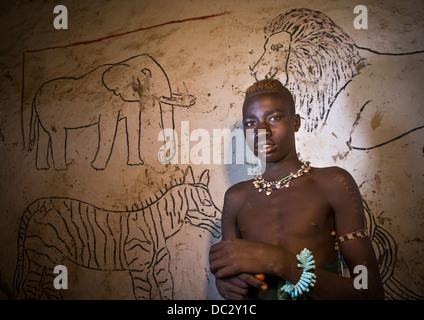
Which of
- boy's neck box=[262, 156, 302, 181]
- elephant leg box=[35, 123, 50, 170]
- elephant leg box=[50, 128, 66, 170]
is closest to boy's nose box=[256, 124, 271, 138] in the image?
boy's neck box=[262, 156, 302, 181]

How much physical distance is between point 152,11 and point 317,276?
257 cm

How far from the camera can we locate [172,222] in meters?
2.37

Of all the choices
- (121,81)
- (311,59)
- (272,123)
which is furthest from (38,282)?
(311,59)

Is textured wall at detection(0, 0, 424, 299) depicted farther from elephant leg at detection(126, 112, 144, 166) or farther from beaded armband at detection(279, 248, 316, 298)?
beaded armband at detection(279, 248, 316, 298)

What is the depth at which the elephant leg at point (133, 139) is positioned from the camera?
2545 millimetres

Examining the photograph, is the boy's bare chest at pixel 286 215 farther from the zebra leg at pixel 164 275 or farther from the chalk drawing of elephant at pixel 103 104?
the chalk drawing of elephant at pixel 103 104

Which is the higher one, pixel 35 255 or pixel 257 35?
pixel 257 35

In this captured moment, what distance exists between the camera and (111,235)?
8.26 feet

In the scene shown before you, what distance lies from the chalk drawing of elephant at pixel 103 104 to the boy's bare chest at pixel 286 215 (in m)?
1.15

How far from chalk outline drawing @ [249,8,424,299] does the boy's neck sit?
0.66 m

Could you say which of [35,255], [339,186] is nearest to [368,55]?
[339,186]

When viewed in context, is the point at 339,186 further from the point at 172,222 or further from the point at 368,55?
the point at 172,222

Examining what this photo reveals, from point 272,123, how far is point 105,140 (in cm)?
174
